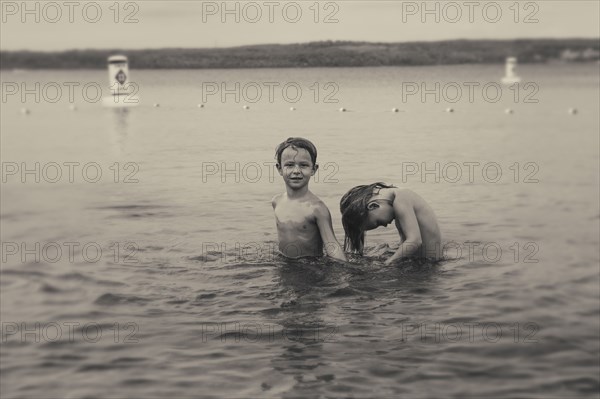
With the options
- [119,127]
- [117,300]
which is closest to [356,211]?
[117,300]

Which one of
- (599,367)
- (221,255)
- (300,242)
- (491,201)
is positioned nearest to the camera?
(599,367)

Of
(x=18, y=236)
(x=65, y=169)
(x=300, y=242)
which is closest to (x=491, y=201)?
(x=300, y=242)

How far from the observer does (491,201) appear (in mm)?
14484

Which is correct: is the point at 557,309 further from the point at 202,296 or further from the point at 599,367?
the point at 202,296

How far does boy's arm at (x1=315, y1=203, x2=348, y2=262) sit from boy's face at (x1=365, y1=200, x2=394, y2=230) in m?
0.43

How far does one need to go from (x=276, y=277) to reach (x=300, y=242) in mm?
779

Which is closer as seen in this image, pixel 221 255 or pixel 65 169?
pixel 221 255

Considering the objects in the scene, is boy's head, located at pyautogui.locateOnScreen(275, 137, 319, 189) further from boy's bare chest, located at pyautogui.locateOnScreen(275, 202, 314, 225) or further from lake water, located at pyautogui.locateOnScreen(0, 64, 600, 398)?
lake water, located at pyautogui.locateOnScreen(0, 64, 600, 398)

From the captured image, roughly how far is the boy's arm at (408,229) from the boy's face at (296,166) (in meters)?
Answer: 1.06

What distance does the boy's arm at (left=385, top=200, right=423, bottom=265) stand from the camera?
926 centimetres

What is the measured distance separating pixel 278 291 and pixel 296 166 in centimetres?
154

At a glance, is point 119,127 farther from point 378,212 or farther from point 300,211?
point 378,212

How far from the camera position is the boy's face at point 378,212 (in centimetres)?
931

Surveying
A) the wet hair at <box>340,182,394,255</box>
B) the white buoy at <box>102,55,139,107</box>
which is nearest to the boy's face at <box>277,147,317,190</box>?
the wet hair at <box>340,182,394,255</box>
